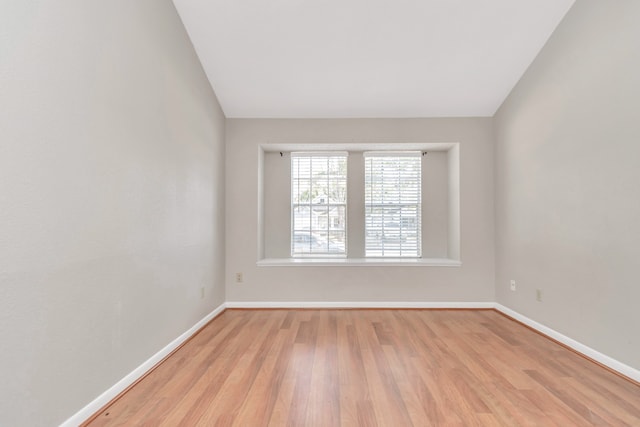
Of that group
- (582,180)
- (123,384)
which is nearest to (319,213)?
(582,180)

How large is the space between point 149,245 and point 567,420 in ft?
9.04

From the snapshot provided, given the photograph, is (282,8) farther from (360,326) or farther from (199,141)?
(360,326)

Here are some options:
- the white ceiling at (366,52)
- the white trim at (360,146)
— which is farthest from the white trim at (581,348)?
the white ceiling at (366,52)

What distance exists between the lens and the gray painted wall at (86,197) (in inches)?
53.2

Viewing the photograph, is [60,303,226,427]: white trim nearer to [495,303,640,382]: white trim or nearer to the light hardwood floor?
the light hardwood floor

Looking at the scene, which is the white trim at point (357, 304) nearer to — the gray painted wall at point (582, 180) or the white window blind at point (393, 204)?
the gray painted wall at point (582, 180)

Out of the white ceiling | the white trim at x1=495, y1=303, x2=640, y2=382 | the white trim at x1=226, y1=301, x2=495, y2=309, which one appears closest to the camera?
the white trim at x1=495, y1=303, x2=640, y2=382

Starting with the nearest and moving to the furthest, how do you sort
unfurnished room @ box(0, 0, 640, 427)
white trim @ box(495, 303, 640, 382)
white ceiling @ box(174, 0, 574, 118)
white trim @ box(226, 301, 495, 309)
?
unfurnished room @ box(0, 0, 640, 427), white trim @ box(495, 303, 640, 382), white ceiling @ box(174, 0, 574, 118), white trim @ box(226, 301, 495, 309)

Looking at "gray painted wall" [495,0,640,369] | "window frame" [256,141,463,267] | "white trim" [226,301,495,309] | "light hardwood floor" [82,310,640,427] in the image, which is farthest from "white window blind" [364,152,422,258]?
"light hardwood floor" [82,310,640,427]

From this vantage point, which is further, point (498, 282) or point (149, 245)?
point (498, 282)

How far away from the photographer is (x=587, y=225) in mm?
2564

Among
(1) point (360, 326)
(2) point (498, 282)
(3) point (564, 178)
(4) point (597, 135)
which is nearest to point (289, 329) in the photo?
(1) point (360, 326)

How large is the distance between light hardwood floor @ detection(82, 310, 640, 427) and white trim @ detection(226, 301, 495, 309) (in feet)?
2.48

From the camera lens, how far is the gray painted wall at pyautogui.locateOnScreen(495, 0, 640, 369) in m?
2.21
